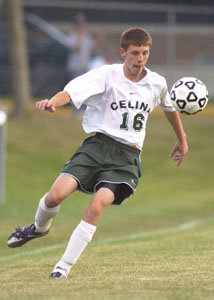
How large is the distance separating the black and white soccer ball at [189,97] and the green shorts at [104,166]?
659 millimetres

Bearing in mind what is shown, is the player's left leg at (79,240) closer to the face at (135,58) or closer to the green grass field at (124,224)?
the green grass field at (124,224)

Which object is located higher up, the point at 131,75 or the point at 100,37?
the point at 131,75

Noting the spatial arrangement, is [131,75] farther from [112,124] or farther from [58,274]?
[58,274]

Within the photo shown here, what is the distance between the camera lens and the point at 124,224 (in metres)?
14.1

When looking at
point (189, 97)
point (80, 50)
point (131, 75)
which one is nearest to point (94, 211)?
point (131, 75)

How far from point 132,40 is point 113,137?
871 mm

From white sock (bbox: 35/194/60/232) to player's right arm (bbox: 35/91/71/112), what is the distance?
0.95m

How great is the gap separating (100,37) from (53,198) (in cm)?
1880

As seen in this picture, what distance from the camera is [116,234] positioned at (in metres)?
12.8

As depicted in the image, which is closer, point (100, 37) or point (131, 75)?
point (131, 75)

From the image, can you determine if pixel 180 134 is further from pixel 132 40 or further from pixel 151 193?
pixel 151 193

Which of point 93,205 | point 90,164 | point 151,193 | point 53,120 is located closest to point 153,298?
point 93,205

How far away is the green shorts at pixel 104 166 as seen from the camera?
7809 millimetres

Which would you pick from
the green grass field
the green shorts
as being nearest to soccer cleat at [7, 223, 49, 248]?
the green grass field
